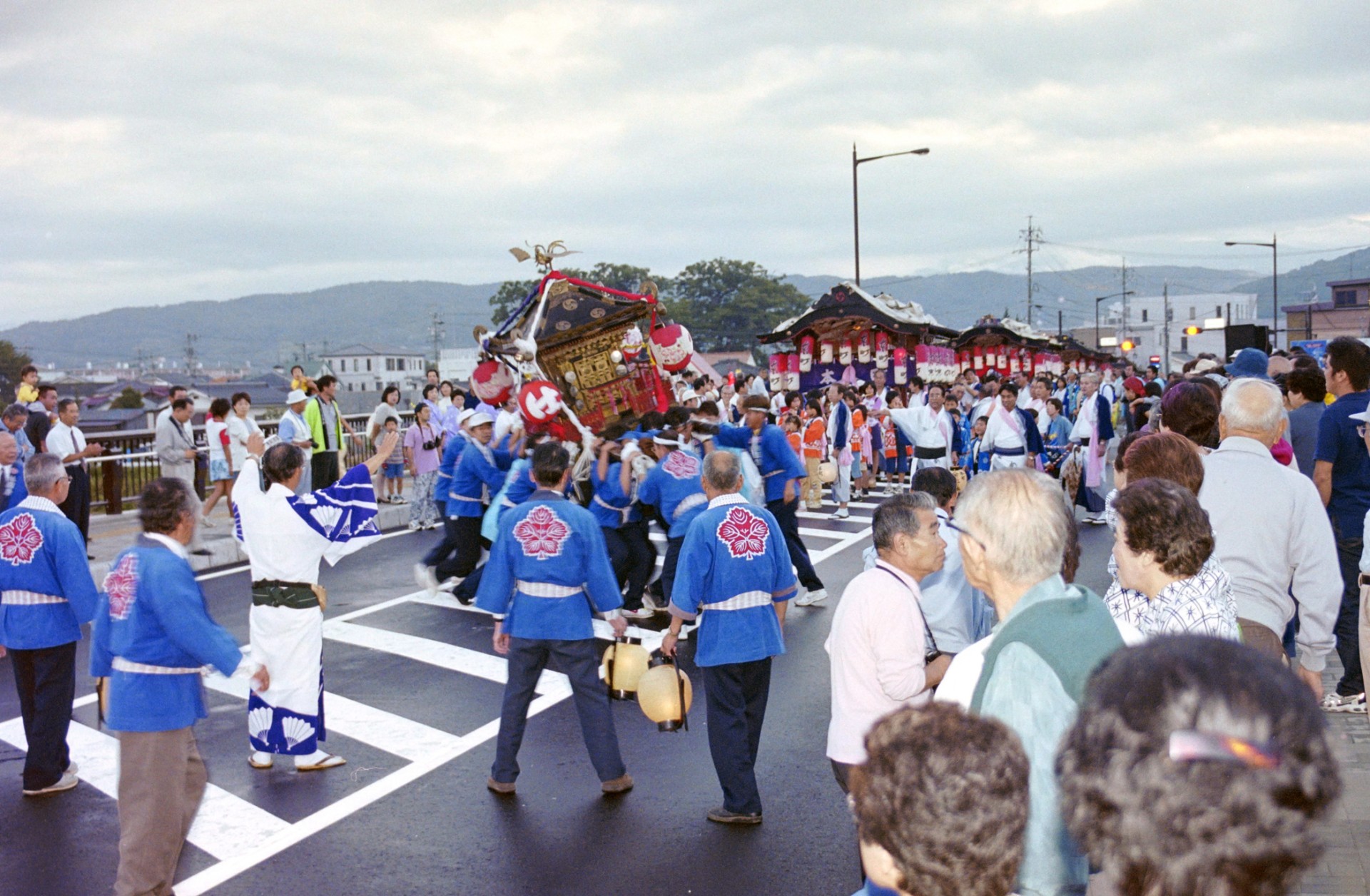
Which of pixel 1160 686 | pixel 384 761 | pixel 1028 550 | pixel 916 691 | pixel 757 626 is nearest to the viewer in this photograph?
pixel 1160 686

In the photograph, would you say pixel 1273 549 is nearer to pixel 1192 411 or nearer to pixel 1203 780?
pixel 1192 411

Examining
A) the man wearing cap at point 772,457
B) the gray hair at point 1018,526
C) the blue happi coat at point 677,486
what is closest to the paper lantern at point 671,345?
the man wearing cap at point 772,457

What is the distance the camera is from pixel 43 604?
17.7 ft

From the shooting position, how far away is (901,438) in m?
17.5

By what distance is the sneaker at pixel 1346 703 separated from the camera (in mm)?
6168

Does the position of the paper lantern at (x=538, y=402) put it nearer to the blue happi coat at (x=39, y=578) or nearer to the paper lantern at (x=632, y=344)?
the paper lantern at (x=632, y=344)

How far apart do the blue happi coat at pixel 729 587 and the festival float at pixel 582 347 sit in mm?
5670

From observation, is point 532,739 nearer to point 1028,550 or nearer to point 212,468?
point 1028,550

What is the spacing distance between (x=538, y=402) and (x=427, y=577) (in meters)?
1.94

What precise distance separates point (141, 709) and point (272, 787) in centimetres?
173

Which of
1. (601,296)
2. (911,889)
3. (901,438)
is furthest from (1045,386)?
(911,889)

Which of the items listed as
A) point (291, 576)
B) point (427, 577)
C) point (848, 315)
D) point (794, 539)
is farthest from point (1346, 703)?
point (848, 315)

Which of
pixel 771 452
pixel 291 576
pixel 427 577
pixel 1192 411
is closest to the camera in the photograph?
pixel 1192 411

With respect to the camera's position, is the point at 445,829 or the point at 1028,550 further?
the point at 445,829
